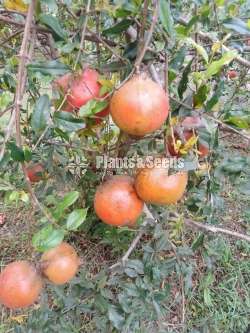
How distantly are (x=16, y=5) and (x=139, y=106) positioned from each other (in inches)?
13.5

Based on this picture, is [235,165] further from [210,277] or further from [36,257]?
[210,277]

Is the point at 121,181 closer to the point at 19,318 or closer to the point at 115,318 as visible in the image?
the point at 115,318

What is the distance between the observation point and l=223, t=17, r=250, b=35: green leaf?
2.72ft

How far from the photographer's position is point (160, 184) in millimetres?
812

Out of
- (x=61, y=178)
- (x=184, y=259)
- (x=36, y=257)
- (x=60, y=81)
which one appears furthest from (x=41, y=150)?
(x=184, y=259)

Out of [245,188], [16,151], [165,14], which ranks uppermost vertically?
[165,14]

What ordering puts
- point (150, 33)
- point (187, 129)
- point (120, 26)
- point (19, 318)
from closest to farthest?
1. point (150, 33)
2. point (120, 26)
3. point (187, 129)
4. point (19, 318)

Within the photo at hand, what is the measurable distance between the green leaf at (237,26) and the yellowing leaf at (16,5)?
40 cm

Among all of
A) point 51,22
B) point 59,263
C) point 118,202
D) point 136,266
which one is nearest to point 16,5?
point 51,22

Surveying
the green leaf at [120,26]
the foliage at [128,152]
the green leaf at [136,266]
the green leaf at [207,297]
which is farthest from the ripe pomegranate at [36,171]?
the green leaf at [207,297]

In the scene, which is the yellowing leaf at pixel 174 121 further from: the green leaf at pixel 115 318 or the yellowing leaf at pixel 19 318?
the yellowing leaf at pixel 19 318

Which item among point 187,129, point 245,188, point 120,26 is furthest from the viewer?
point 245,188

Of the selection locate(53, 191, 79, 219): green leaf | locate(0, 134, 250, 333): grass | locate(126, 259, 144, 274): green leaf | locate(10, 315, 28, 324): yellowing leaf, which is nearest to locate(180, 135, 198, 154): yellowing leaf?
locate(53, 191, 79, 219): green leaf

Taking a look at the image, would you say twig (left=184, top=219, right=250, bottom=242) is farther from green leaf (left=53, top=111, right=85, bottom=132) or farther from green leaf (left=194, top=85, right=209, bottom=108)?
green leaf (left=53, top=111, right=85, bottom=132)
